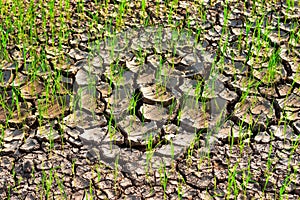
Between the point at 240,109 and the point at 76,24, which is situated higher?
the point at 76,24

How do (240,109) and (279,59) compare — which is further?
(279,59)

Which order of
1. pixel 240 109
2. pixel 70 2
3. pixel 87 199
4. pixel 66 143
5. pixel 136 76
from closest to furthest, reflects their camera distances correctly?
pixel 87 199 < pixel 66 143 < pixel 240 109 < pixel 136 76 < pixel 70 2

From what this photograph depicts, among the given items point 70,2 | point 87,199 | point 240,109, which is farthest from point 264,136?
point 70,2

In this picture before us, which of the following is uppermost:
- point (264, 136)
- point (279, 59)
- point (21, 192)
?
point (279, 59)

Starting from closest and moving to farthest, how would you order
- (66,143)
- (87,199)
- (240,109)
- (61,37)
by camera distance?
1. (87,199)
2. (66,143)
3. (240,109)
4. (61,37)

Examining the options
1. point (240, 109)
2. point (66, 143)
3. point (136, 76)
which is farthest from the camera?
point (136, 76)

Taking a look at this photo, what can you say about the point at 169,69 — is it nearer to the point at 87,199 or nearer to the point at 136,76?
the point at 136,76

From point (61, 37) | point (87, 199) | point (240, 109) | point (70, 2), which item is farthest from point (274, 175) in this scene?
point (70, 2)

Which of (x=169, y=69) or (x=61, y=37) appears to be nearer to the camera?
(x=169, y=69)

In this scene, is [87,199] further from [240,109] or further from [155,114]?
[240,109]
